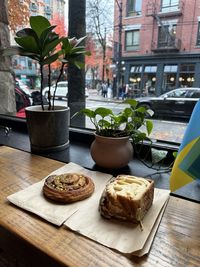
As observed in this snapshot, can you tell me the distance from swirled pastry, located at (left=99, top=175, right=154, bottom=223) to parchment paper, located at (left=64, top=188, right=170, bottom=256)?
2cm

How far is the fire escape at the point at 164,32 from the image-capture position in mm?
990

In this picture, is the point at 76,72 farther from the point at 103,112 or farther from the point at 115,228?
the point at 115,228

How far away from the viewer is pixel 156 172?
0.85 m

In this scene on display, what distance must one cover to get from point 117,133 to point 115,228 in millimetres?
409

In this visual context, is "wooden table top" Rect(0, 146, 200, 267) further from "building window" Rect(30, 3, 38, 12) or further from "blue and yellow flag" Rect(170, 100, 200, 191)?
"building window" Rect(30, 3, 38, 12)

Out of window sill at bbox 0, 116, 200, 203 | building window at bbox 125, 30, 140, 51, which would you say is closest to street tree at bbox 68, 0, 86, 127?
window sill at bbox 0, 116, 200, 203

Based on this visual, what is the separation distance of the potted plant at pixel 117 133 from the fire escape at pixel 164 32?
0.38 meters

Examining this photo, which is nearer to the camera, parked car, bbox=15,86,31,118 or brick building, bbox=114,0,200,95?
brick building, bbox=114,0,200,95

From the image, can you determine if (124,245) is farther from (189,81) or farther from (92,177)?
(189,81)

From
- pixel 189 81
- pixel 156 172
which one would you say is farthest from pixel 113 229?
pixel 189 81

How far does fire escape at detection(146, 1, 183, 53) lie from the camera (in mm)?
990

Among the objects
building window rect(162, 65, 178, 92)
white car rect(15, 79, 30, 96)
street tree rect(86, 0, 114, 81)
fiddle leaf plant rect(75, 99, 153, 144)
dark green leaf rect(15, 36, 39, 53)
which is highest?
street tree rect(86, 0, 114, 81)

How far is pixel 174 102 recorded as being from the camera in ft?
3.48

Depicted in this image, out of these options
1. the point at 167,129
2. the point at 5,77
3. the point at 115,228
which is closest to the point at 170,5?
the point at 167,129
